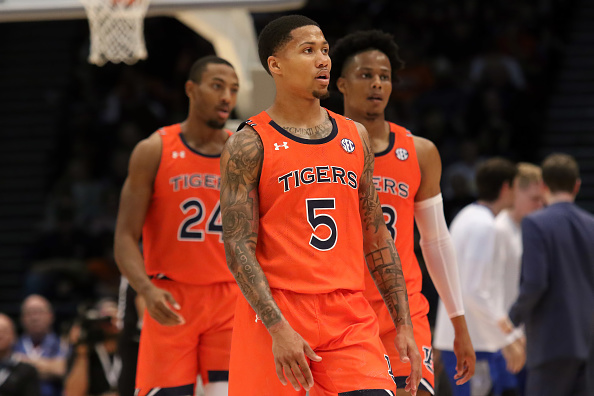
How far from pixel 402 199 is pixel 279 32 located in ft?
4.52

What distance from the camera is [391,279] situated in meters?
4.06

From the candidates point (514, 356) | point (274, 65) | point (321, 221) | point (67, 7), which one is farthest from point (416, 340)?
point (67, 7)

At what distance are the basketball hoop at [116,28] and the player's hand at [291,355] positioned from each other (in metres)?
4.53

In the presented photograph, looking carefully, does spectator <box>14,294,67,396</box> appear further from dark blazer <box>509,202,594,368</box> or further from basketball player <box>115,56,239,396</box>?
dark blazer <box>509,202,594,368</box>

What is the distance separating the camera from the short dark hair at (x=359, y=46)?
522cm

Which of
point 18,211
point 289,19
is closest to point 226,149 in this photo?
point 289,19

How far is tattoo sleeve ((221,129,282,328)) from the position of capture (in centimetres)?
368

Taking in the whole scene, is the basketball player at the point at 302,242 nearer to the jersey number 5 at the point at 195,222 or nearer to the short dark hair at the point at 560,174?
the jersey number 5 at the point at 195,222

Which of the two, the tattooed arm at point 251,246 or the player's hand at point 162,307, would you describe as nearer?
the tattooed arm at point 251,246

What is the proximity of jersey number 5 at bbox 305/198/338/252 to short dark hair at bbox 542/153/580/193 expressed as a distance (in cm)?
360

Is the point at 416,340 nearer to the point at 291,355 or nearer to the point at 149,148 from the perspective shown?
the point at 291,355

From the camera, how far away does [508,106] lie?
49.2 ft

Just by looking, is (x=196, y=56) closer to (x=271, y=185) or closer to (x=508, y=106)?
(x=508, y=106)

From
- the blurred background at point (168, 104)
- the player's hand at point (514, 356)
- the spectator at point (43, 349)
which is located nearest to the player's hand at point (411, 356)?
the player's hand at point (514, 356)
